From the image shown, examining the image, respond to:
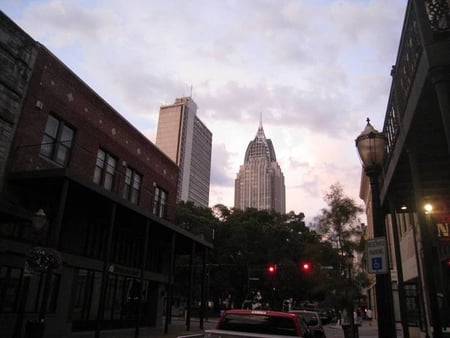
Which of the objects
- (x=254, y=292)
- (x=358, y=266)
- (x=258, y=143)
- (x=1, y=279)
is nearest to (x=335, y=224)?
(x=358, y=266)

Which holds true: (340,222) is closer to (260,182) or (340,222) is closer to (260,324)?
(260,324)

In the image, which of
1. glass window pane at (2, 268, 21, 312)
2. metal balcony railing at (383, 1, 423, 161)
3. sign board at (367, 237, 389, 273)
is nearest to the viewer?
sign board at (367, 237, 389, 273)

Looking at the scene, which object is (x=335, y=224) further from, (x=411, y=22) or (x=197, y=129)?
(x=197, y=129)

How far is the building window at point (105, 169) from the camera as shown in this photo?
22.0 metres

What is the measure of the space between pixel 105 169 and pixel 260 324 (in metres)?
16.4

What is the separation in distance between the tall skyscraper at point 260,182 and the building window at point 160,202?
111679mm

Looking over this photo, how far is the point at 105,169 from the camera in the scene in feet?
73.8

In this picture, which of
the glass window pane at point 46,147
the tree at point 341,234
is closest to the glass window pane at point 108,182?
the glass window pane at point 46,147

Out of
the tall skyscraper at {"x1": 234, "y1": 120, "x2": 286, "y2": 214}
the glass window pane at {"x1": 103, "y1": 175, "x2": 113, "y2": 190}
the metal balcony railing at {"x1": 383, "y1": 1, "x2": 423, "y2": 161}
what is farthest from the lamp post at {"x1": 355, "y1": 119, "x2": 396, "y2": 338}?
the tall skyscraper at {"x1": 234, "y1": 120, "x2": 286, "y2": 214}

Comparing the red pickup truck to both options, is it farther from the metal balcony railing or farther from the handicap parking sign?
the metal balcony railing

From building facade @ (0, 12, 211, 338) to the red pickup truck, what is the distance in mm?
6897

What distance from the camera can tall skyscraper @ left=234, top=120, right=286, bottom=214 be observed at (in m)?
146

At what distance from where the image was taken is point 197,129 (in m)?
119

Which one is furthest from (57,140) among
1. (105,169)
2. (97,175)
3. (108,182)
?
(108,182)
